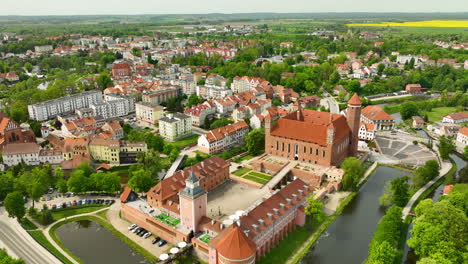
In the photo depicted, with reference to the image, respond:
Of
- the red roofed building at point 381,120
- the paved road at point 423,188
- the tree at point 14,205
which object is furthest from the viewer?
the red roofed building at point 381,120

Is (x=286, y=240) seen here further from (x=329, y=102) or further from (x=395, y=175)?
(x=329, y=102)

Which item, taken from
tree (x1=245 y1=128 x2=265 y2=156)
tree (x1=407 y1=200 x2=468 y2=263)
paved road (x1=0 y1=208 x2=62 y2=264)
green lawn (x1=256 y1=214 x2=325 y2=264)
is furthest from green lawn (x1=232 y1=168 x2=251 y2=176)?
paved road (x1=0 y1=208 x2=62 y2=264)

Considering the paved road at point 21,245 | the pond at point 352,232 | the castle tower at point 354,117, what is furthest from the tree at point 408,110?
the paved road at point 21,245

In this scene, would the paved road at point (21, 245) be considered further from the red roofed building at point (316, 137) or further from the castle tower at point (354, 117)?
the castle tower at point (354, 117)

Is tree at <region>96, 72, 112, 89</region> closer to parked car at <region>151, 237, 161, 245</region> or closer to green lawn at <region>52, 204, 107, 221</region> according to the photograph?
green lawn at <region>52, 204, 107, 221</region>

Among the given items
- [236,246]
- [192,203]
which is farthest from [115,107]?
[236,246]
